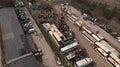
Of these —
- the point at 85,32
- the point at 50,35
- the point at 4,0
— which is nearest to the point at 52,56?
the point at 50,35

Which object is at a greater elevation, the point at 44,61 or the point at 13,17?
the point at 13,17

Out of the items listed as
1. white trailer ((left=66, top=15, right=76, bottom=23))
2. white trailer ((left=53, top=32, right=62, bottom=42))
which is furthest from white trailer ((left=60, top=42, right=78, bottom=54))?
white trailer ((left=66, top=15, right=76, bottom=23))

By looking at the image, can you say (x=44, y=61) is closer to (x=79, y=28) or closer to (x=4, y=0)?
(x=79, y=28)

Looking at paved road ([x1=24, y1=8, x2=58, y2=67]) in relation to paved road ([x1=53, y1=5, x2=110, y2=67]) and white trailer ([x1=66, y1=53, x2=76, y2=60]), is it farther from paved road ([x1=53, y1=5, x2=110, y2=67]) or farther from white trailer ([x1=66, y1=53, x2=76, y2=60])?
paved road ([x1=53, y1=5, x2=110, y2=67])

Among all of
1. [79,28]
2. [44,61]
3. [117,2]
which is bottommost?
[44,61]

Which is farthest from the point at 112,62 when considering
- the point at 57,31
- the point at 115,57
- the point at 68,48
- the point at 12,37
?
the point at 12,37

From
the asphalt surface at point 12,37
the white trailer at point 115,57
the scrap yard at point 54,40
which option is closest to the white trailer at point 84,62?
the scrap yard at point 54,40

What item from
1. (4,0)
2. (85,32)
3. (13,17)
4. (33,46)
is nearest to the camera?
(33,46)

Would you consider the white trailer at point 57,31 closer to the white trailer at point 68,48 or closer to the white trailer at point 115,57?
the white trailer at point 68,48
